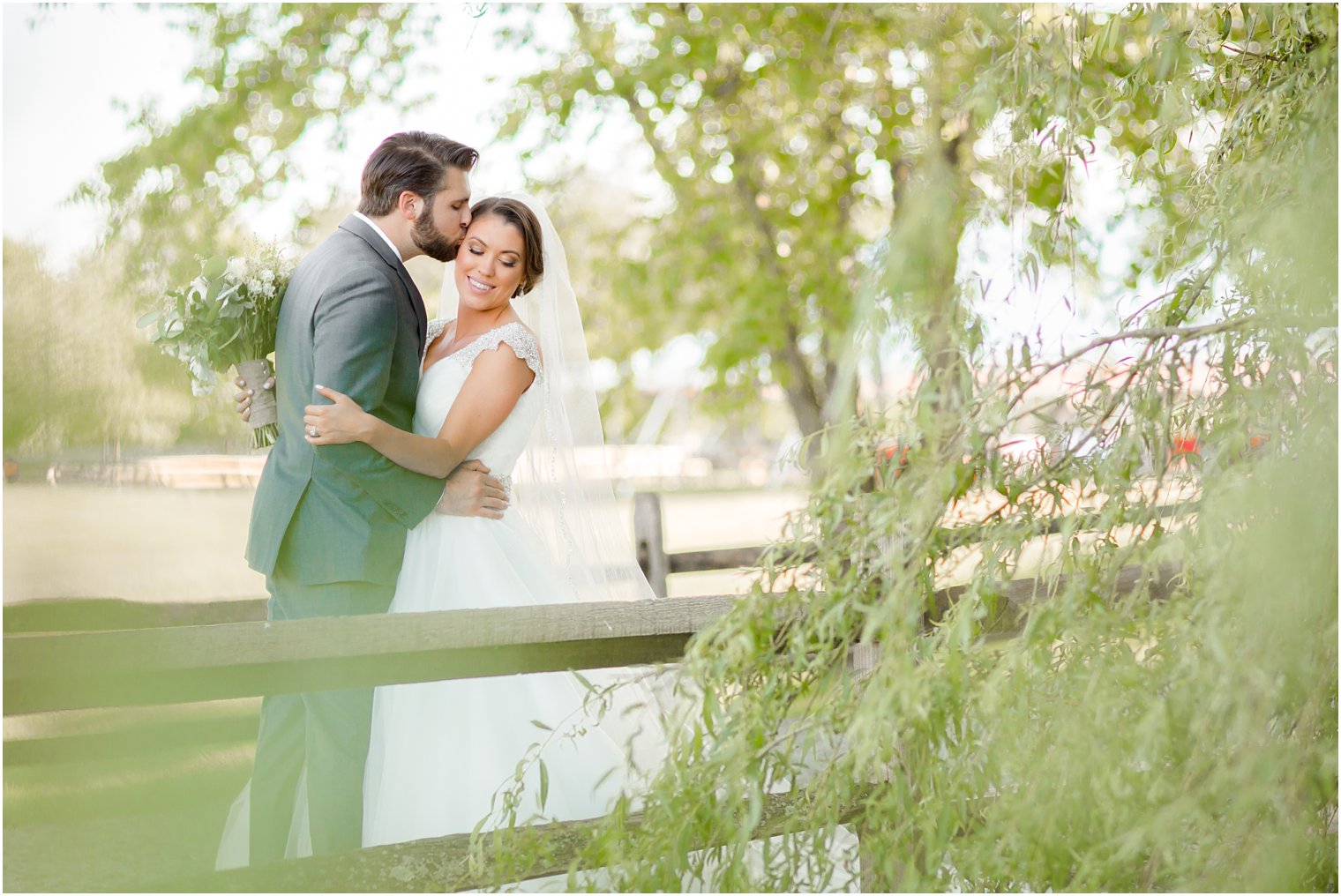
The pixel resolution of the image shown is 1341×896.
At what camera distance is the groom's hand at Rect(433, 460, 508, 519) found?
9.64 ft

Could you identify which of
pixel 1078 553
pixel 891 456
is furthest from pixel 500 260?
pixel 1078 553

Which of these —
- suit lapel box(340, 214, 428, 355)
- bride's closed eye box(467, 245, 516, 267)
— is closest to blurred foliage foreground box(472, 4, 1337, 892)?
suit lapel box(340, 214, 428, 355)

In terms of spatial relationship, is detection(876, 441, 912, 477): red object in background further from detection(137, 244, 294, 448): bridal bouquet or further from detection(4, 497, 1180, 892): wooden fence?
detection(137, 244, 294, 448): bridal bouquet

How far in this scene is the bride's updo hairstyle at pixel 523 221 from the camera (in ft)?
9.79

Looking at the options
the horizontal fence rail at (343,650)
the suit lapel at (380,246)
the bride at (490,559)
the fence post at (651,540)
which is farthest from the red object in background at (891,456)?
the fence post at (651,540)

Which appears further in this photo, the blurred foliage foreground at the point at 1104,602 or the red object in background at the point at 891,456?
the red object in background at the point at 891,456

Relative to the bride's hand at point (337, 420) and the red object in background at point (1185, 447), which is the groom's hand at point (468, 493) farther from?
the red object in background at point (1185, 447)

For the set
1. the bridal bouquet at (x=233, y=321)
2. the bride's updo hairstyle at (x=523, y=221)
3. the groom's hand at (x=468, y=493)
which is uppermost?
the bride's updo hairstyle at (x=523, y=221)

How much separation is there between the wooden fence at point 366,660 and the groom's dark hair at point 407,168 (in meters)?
1.18

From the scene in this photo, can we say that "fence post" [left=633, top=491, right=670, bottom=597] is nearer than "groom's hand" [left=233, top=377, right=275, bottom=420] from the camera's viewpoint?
No

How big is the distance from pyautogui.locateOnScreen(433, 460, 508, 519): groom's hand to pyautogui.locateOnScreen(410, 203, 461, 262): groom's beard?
0.60 meters

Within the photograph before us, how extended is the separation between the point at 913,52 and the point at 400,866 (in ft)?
17.9

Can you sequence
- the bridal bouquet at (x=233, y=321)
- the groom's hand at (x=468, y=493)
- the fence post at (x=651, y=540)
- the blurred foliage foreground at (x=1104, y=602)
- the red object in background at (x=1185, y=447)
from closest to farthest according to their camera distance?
the blurred foliage foreground at (x=1104, y=602) → the red object in background at (x=1185, y=447) → the bridal bouquet at (x=233, y=321) → the groom's hand at (x=468, y=493) → the fence post at (x=651, y=540)

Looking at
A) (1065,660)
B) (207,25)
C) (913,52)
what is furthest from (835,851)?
(207,25)
